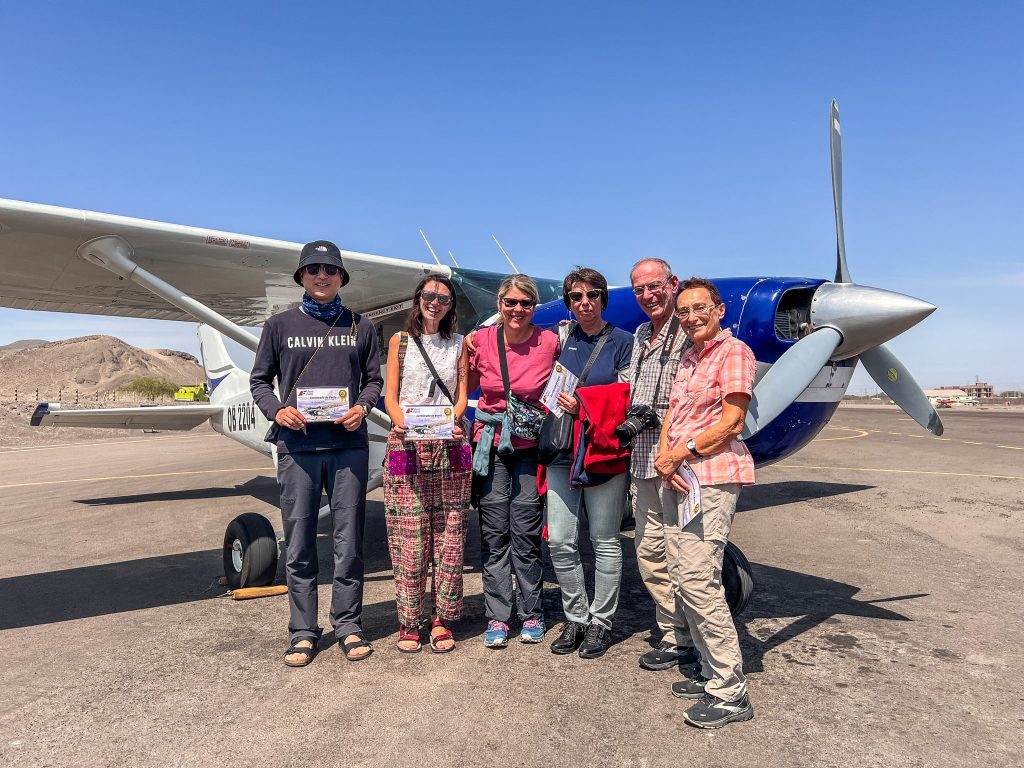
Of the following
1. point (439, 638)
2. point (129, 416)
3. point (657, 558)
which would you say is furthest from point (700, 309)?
point (129, 416)

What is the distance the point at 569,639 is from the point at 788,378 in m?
1.71

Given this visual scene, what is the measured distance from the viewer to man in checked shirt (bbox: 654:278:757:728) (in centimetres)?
246

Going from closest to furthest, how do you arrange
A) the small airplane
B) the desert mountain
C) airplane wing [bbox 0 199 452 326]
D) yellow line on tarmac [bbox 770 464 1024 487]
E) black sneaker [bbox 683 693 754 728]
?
black sneaker [bbox 683 693 754 728] → the small airplane → airplane wing [bbox 0 199 452 326] → yellow line on tarmac [bbox 770 464 1024 487] → the desert mountain

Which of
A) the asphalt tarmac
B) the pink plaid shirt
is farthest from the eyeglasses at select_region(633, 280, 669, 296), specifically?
the asphalt tarmac

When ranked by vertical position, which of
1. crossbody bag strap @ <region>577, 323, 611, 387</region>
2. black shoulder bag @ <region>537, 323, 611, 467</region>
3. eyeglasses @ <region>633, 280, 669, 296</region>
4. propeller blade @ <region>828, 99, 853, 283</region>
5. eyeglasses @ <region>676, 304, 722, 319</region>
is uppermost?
propeller blade @ <region>828, 99, 853, 283</region>

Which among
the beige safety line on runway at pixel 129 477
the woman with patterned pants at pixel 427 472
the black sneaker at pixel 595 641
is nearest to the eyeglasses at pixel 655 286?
the woman with patterned pants at pixel 427 472

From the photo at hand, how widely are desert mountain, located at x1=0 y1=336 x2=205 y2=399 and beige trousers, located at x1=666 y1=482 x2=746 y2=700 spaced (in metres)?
94.2

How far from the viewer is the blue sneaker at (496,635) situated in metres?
3.18

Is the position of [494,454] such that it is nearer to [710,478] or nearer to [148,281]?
[710,478]

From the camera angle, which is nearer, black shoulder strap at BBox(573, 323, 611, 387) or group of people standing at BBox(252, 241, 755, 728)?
group of people standing at BBox(252, 241, 755, 728)

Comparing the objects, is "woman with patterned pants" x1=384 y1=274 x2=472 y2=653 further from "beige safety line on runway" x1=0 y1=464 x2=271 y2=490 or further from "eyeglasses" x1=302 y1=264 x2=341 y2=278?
"beige safety line on runway" x1=0 y1=464 x2=271 y2=490

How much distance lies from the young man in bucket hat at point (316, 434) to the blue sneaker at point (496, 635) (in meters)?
0.60

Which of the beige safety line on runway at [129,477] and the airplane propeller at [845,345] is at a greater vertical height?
the airplane propeller at [845,345]

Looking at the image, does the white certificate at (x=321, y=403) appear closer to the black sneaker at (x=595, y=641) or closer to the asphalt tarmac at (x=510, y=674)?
the asphalt tarmac at (x=510, y=674)
